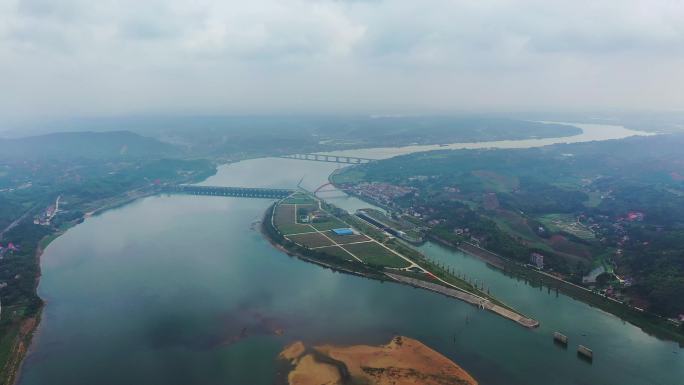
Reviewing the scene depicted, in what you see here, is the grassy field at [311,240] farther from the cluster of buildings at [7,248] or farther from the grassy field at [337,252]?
the cluster of buildings at [7,248]

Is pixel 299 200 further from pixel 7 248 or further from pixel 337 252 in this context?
pixel 7 248

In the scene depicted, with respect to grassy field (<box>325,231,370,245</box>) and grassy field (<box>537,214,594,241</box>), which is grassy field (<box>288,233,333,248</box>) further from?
grassy field (<box>537,214,594,241</box>)

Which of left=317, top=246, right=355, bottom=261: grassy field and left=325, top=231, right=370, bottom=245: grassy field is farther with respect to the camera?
left=325, top=231, right=370, bottom=245: grassy field

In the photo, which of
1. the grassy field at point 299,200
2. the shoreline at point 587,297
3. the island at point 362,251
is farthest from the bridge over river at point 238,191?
the shoreline at point 587,297

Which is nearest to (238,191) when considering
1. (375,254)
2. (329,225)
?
(329,225)

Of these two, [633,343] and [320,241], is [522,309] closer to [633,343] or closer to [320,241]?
[633,343]

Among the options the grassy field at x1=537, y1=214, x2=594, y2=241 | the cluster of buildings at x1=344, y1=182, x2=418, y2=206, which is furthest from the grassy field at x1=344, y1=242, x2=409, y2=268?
the cluster of buildings at x1=344, y1=182, x2=418, y2=206

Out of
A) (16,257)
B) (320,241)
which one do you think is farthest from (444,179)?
(16,257)
